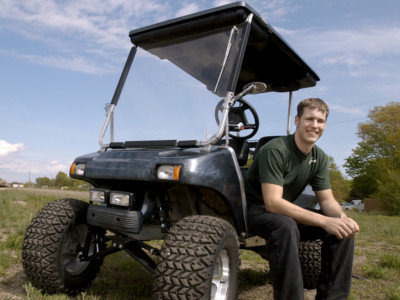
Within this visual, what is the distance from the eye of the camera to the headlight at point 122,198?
2969mm

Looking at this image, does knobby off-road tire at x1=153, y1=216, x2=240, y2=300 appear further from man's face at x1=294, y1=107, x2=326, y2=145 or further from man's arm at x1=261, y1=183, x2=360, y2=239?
man's face at x1=294, y1=107, x2=326, y2=145

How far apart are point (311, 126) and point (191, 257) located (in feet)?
4.83

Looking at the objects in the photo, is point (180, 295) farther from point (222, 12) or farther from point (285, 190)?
point (222, 12)

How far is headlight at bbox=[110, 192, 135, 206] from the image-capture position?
9.74ft

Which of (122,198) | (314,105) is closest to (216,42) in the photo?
(314,105)

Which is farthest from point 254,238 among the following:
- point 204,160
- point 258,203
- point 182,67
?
point 182,67

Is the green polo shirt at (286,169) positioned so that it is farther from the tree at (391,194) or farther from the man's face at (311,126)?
the tree at (391,194)

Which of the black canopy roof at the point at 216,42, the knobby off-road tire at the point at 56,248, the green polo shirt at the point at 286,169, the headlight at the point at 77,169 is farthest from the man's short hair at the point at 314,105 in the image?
the knobby off-road tire at the point at 56,248

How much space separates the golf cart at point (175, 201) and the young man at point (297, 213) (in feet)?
0.74

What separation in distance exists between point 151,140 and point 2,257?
2130mm

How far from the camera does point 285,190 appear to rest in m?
3.46

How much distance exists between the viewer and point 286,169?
10.8 ft

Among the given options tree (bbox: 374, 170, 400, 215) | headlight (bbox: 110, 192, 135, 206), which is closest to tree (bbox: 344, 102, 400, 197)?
tree (bbox: 374, 170, 400, 215)

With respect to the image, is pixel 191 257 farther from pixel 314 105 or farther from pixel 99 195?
pixel 314 105
